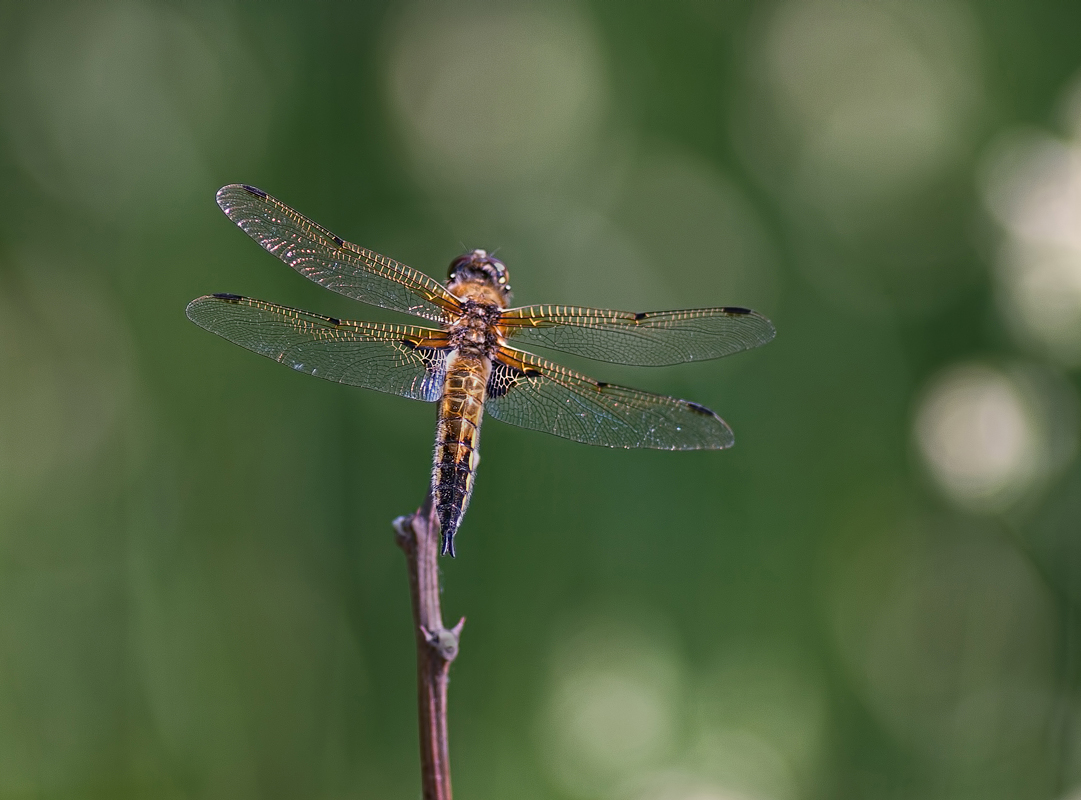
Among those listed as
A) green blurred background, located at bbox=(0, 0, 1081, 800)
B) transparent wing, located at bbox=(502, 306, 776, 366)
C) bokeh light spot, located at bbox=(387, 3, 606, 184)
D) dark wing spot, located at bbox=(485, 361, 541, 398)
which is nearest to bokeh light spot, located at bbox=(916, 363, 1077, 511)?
green blurred background, located at bbox=(0, 0, 1081, 800)

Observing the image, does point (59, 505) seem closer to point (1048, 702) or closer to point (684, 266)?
point (684, 266)

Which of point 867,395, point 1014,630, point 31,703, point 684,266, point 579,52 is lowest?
point 31,703

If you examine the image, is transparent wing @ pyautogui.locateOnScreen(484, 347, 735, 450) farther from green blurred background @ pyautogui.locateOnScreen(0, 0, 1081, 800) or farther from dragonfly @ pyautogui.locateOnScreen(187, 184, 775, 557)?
green blurred background @ pyautogui.locateOnScreen(0, 0, 1081, 800)

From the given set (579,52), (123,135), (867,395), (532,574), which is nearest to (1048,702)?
(867,395)

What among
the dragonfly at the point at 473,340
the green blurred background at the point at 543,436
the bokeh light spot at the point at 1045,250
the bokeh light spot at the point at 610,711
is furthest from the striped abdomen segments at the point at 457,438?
the bokeh light spot at the point at 1045,250

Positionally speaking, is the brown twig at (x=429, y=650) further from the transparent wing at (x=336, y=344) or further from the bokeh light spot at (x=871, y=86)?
the bokeh light spot at (x=871, y=86)
